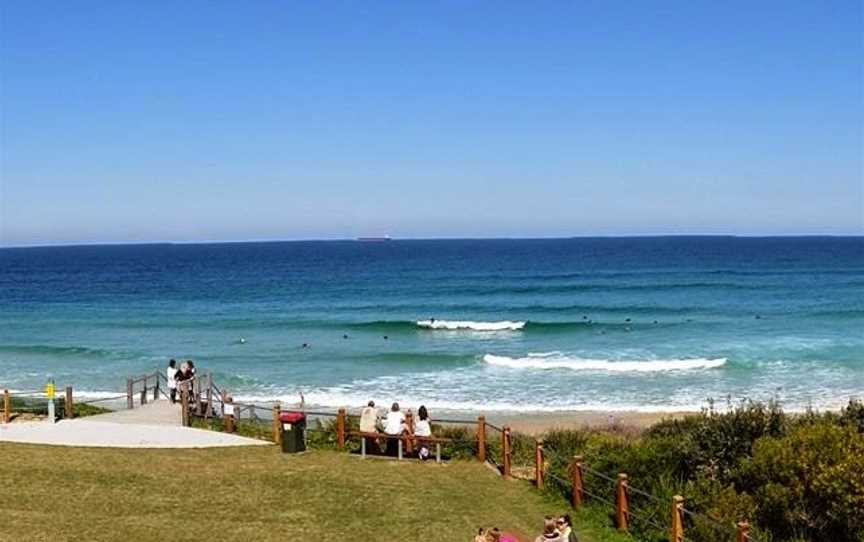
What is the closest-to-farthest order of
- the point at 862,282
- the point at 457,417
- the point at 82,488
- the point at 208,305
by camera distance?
the point at 82,488
the point at 457,417
the point at 208,305
the point at 862,282

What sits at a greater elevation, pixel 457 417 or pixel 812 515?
pixel 812 515

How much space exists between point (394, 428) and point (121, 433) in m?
6.37

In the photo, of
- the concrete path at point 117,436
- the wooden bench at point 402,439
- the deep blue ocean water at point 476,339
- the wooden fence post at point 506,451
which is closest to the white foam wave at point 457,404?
the deep blue ocean water at point 476,339

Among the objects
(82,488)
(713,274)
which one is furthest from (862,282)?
(82,488)

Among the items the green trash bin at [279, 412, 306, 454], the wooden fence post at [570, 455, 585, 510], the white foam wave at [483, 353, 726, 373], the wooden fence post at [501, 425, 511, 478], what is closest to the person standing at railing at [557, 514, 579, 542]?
the wooden fence post at [570, 455, 585, 510]

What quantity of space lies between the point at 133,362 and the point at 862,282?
66087 mm

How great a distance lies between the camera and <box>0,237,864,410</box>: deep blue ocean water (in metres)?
34.8

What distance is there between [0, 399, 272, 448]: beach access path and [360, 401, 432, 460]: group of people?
235 centimetres

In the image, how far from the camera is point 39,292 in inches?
3570

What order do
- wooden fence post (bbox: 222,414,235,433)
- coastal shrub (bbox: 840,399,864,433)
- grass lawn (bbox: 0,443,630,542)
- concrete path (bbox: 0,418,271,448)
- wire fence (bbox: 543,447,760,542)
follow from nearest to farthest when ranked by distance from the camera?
wire fence (bbox: 543,447,760,542), grass lawn (bbox: 0,443,630,542), coastal shrub (bbox: 840,399,864,433), concrete path (bbox: 0,418,271,448), wooden fence post (bbox: 222,414,235,433)

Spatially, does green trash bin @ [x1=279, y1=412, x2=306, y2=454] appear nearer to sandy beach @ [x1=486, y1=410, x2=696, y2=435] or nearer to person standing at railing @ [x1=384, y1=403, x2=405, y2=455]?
person standing at railing @ [x1=384, y1=403, x2=405, y2=455]

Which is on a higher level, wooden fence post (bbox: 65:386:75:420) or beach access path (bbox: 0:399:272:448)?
wooden fence post (bbox: 65:386:75:420)

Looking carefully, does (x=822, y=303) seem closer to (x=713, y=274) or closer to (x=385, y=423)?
(x=713, y=274)

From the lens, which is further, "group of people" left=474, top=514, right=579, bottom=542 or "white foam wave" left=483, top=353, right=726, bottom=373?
"white foam wave" left=483, top=353, right=726, bottom=373
